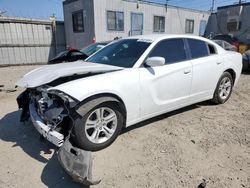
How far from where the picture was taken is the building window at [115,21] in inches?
522

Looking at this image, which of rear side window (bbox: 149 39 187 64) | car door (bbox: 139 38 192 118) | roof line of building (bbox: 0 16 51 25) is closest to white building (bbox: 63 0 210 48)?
roof line of building (bbox: 0 16 51 25)

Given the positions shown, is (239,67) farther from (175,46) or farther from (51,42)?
(51,42)

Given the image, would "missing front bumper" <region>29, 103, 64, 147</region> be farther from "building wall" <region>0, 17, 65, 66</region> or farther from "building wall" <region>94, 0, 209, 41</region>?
"building wall" <region>0, 17, 65, 66</region>

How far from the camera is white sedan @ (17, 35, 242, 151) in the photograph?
284 cm

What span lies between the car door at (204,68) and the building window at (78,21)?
10.7 metres

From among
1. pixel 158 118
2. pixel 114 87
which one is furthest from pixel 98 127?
pixel 158 118

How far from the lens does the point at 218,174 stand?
263 centimetres

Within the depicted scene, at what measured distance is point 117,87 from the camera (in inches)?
122

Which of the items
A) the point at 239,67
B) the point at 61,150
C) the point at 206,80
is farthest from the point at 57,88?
the point at 239,67

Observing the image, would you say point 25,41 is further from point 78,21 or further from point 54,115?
point 54,115

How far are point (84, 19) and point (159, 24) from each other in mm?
5665

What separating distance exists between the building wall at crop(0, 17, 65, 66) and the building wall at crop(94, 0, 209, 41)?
384 centimetres

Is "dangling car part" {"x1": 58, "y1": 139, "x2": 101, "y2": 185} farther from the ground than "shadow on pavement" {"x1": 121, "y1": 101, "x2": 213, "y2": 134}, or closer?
farther from the ground

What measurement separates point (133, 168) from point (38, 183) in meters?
1.14
